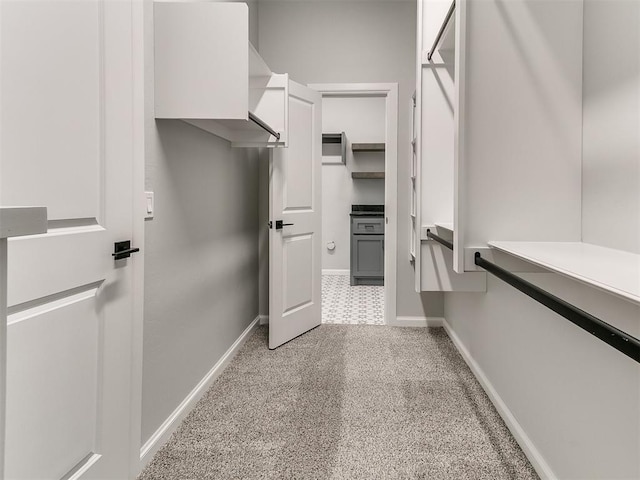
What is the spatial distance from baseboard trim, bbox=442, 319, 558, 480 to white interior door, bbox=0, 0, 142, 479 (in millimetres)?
1509

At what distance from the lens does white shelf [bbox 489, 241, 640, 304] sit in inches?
29.3

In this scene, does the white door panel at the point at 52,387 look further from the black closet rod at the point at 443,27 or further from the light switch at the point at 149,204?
the black closet rod at the point at 443,27

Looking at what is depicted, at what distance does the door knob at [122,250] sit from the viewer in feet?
4.19

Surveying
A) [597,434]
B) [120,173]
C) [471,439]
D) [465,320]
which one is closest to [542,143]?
[597,434]

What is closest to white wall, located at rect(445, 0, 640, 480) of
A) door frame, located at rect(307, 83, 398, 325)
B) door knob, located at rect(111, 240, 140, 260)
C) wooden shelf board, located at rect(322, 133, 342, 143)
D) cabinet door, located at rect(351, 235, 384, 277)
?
door knob, located at rect(111, 240, 140, 260)

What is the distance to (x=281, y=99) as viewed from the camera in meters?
2.61

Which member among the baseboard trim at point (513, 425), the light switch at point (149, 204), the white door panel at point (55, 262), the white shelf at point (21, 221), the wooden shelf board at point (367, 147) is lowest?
the baseboard trim at point (513, 425)

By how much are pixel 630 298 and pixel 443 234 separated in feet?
4.09

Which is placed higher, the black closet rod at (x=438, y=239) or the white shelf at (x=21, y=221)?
the white shelf at (x=21, y=221)

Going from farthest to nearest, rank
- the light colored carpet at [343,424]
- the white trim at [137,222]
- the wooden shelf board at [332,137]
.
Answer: the wooden shelf board at [332,137]
the light colored carpet at [343,424]
the white trim at [137,222]

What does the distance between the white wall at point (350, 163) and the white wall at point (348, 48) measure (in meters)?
2.37

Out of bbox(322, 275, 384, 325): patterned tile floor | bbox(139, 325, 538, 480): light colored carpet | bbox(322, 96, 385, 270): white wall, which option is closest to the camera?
bbox(139, 325, 538, 480): light colored carpet

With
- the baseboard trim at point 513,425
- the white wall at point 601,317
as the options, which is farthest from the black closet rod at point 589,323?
the baseboard trim at point 513,425

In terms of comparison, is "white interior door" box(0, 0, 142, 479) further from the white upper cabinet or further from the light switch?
the white upper cabinet
